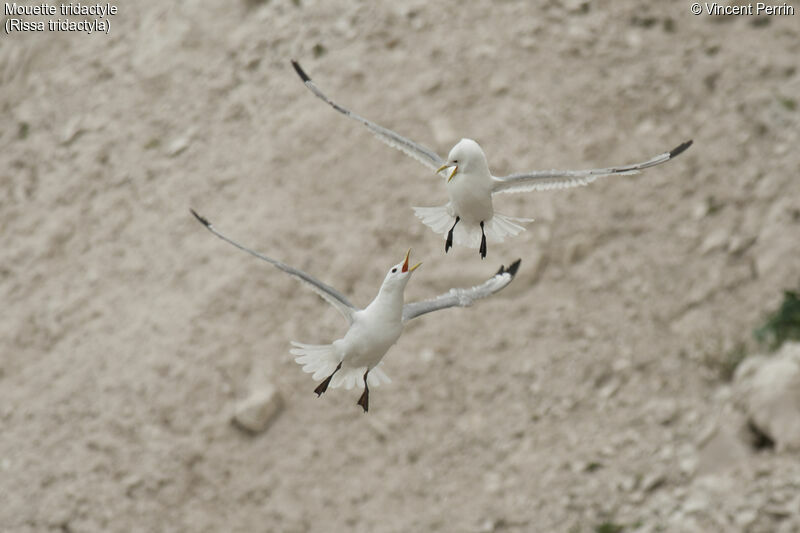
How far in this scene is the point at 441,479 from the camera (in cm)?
1368

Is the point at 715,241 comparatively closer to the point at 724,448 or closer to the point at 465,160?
the point at 724,448

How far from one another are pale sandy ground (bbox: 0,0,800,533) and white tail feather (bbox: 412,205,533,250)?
4.85 meters

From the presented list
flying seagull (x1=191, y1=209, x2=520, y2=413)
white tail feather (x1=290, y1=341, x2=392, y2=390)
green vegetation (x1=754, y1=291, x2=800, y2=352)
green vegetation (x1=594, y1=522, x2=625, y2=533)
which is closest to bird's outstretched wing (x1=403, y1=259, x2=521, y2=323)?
flying seagull (x1=191, y1=209, x2=520, y2=413)

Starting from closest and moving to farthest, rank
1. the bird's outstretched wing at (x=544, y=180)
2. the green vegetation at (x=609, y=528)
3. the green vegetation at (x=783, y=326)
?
the bird's outstretched wing at (x=544, y=180) → the green vegetation at (x=609, y=528) → the green vegetation at (x=783, y=326)

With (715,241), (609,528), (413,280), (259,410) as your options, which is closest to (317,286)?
(609,528)

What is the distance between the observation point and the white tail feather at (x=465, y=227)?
8133 millimetres

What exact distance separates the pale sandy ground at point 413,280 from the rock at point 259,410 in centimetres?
13

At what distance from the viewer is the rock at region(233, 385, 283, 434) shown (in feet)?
46.7

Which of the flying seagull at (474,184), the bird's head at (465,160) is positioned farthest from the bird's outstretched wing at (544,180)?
the bird's head at (465,160)

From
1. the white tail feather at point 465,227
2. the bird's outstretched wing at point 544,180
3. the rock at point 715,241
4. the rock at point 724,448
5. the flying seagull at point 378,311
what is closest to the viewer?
the flying seagull at point 378,311

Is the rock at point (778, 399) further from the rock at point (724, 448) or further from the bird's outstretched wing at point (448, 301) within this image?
the bird's outstretched wing at point (448, 301)

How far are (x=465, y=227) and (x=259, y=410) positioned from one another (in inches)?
266

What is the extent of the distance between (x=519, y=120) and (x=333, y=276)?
3339 millimetres

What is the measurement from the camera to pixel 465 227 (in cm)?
820
